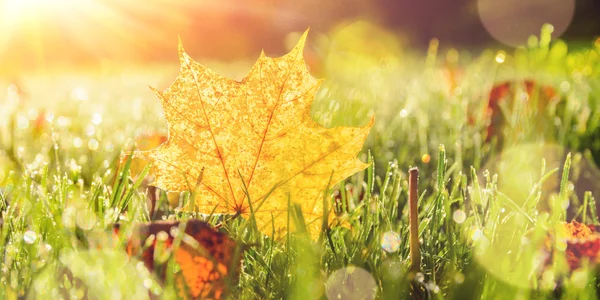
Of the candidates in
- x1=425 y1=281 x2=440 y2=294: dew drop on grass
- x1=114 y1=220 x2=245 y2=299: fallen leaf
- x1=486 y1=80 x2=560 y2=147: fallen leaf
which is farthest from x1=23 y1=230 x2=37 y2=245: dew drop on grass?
x1=486 y1=80 x2=560 y2=147: fallen leaf

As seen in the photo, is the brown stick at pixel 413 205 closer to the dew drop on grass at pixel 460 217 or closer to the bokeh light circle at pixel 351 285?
the bokeh light circle at pixel 351 285

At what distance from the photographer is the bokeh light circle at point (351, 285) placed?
0.86 metres

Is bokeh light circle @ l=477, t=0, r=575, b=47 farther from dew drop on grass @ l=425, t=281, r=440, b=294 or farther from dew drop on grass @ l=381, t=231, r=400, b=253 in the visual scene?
dew drop on grass @ l=425, t=281, r=440, b=294

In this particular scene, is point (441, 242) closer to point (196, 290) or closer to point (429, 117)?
point (196, 290)

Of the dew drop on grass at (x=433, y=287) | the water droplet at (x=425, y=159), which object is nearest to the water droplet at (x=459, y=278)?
the dew drop on grass at (x=433, y=287)

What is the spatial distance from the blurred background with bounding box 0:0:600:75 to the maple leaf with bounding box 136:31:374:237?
8367mm

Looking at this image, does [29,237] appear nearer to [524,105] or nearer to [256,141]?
[256,141]

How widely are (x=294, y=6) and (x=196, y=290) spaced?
461 inches

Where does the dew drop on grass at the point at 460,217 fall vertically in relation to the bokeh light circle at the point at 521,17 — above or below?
below

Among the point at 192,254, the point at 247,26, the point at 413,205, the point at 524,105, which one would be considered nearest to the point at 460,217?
the point at 413,205

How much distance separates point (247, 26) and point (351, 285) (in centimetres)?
1421

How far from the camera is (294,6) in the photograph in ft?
39.6

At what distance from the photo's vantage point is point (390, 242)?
0.95 metres

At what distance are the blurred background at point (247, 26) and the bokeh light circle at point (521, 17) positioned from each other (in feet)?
0.05
